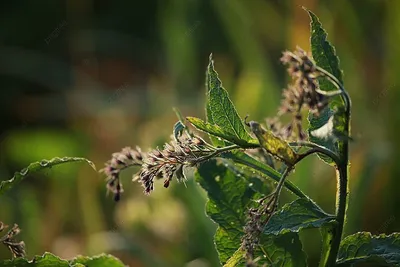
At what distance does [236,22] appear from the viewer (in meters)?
2.62

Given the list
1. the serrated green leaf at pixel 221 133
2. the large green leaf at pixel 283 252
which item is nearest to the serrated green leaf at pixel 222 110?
the serrated green leaf at pixel 221 133

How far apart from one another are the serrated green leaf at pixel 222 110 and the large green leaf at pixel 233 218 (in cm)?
10

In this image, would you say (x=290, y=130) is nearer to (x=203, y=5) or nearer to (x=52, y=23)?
(x=203, y=5)

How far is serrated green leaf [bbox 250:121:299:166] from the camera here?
67cm

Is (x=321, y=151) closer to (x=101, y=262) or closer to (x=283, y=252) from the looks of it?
(x=283, y=252)

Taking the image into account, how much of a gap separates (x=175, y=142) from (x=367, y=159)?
1.39 m

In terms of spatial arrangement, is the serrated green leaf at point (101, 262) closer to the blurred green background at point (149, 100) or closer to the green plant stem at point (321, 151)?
the green plant stem at point (321, 151)

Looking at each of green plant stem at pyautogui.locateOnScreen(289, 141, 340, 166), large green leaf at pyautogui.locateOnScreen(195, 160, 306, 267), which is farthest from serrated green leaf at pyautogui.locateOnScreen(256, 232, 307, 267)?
green plant stem at pyautogui.locateOnScreen(289, 141, 340, 166)

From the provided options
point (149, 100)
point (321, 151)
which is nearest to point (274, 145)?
point (321, 151)

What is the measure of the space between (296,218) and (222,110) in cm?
12

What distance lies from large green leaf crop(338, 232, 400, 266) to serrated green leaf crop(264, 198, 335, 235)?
0.14 ft

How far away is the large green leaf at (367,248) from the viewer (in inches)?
28.7

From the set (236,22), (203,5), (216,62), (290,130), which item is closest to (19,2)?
(203,5)

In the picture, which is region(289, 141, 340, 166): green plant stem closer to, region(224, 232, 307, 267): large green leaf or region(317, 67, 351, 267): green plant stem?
region(317, 67, 351, 267): green plant stem
